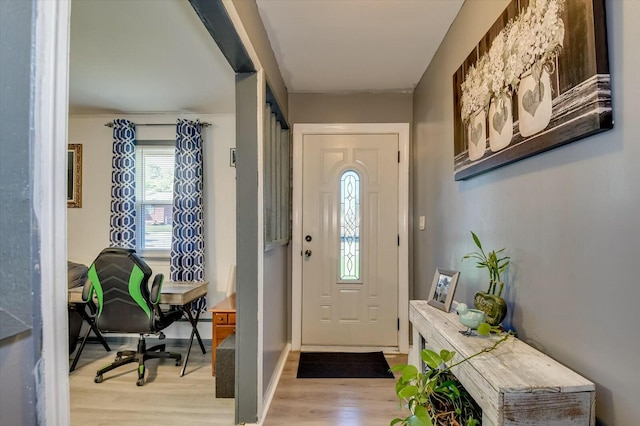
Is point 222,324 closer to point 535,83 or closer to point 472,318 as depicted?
point 472,318

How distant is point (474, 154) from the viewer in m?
1.65

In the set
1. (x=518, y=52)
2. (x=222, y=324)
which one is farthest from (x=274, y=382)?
(x=518, y=52)

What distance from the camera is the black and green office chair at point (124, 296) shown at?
2.53 m

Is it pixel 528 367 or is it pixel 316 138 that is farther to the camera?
pixel 316 138

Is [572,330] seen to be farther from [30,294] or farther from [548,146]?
[30,294]

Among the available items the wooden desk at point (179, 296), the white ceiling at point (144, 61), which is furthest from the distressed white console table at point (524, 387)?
the wooden desk at point (179, 296)

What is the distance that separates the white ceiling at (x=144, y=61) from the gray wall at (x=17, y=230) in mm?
1624

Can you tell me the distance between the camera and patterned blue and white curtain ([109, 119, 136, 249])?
3330mm

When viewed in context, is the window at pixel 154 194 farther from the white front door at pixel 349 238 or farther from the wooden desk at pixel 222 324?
the white front door at pixel 349 238

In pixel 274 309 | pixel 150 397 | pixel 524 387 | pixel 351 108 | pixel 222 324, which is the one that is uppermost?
pixel 351 108

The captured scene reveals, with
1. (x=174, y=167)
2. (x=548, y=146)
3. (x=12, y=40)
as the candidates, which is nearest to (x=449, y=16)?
(x=548, y=146)

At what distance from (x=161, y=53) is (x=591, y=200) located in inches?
99.5

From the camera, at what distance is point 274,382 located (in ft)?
7.96

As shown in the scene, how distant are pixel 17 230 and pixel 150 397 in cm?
239
